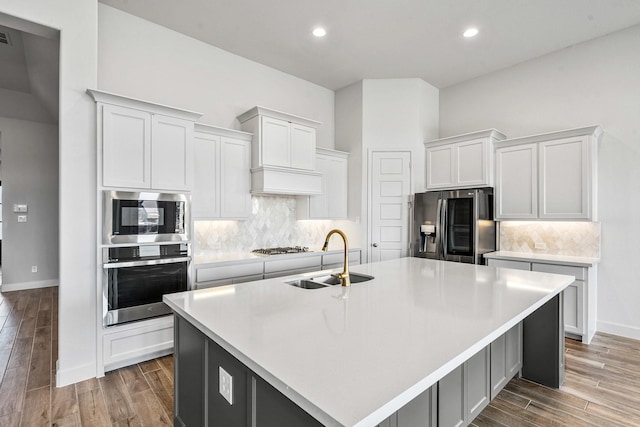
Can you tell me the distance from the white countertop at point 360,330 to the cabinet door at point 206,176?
1.76 m

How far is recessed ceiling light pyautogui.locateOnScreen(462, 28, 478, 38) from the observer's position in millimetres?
3624

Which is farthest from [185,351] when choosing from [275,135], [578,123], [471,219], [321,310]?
[578,123]

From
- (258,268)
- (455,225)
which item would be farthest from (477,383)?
(455,225)

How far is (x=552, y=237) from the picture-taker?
4.05m

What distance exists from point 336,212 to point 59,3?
3654 millimetres

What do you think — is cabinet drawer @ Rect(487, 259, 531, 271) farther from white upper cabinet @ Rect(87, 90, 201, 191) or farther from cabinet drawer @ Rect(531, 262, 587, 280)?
white upper cabinet @ Rect(87, 90, 201, 191)

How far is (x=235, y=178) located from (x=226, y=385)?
9.23 ft

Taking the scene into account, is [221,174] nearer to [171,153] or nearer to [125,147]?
[171,153]

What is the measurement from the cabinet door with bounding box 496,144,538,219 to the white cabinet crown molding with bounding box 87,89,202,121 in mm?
3650

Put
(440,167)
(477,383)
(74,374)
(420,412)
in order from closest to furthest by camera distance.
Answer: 1. (420,412)
2. (477,383)
3. (74,374)
4. (440,167)

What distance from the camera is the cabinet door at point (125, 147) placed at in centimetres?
272

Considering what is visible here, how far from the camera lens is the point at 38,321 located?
403 cm

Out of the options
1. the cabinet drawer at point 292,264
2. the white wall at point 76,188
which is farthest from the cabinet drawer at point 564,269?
the white wall at point 76,188

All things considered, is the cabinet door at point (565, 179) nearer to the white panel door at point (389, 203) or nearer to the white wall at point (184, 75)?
the white panel door at point (389, 203)
